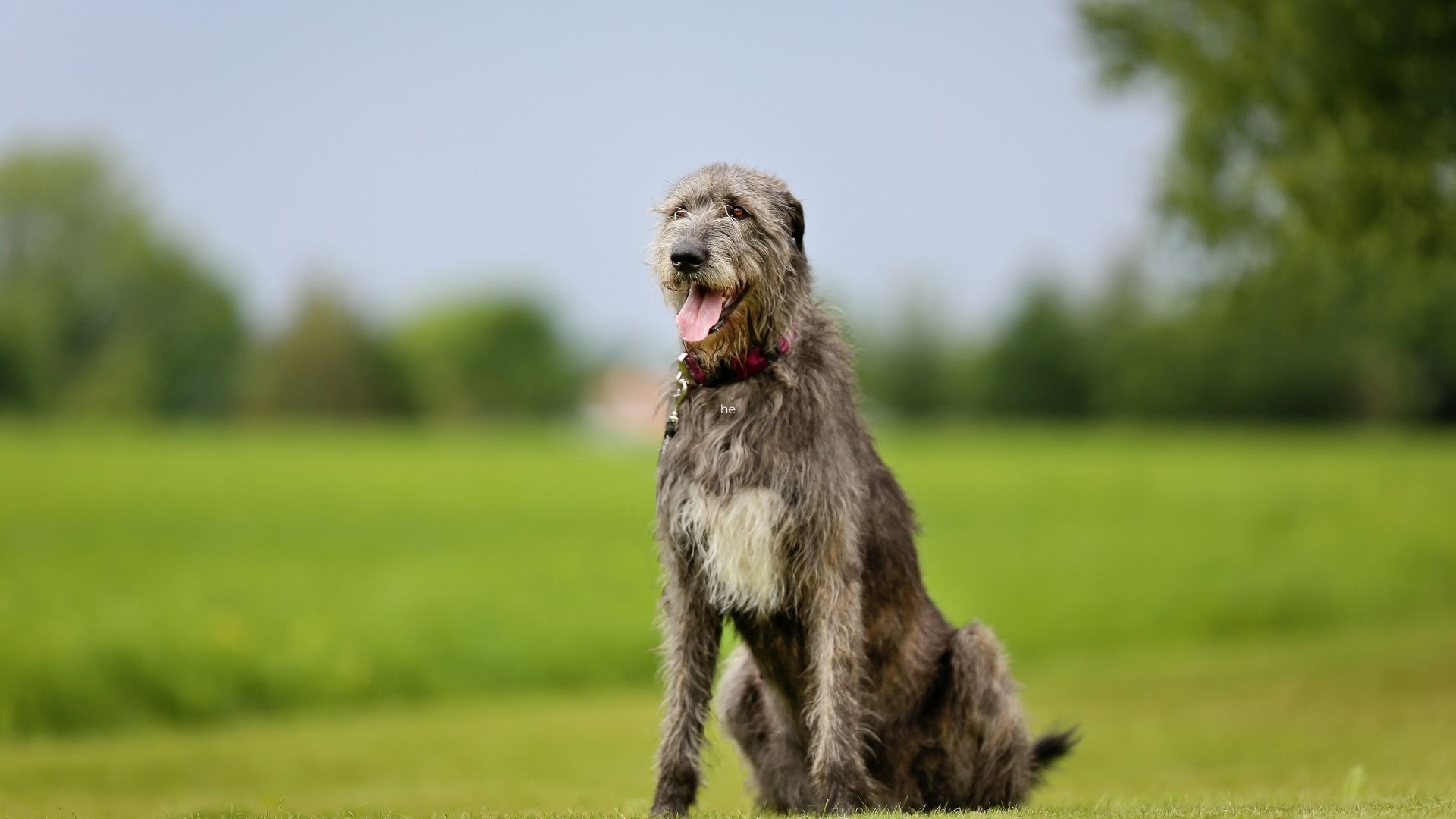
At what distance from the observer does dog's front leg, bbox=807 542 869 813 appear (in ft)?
23.8

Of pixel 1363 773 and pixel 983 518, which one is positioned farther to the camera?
pixel 983 518

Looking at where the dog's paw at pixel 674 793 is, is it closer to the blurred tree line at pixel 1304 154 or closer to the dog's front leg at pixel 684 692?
the dog's front leg at pixel 684 692

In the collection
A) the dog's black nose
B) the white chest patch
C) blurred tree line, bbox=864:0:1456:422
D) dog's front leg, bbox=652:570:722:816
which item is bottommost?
dog's front leg, bbox=652:570:722:816

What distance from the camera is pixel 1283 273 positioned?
2356 cm

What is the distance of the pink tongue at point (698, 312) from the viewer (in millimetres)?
7059

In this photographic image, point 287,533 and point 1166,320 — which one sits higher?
point 1166,320

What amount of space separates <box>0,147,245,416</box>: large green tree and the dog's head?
76159 mm

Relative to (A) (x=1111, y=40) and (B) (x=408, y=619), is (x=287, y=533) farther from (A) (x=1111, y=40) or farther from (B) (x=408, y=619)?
(A) (x=1111, y=40)

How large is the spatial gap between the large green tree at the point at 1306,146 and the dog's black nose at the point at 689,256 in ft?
34.5

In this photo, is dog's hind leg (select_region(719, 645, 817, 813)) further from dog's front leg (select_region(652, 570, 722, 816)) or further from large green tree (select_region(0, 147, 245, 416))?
large green tree (select_region(0, 147, 245, 416))

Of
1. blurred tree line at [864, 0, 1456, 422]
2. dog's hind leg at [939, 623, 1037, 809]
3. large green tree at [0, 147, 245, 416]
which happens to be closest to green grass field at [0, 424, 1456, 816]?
dog's hind leg at [939, 623, 1037, 809]

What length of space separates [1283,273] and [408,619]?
47.1 ft

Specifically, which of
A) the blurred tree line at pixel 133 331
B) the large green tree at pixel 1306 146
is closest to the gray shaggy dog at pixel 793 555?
the large green tree at pixel 1306 146

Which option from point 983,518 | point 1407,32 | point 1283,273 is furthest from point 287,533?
point 1407,32
